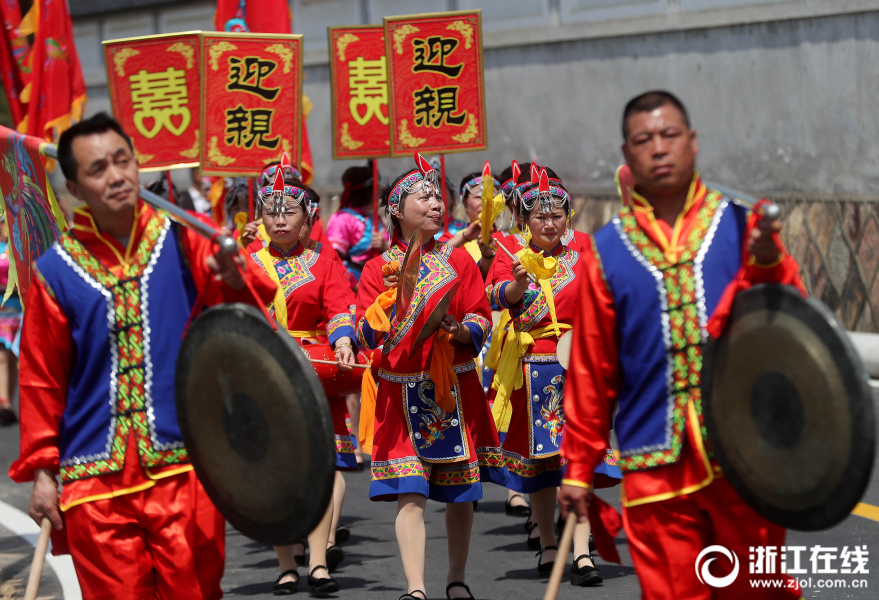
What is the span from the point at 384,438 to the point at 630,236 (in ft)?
7.29

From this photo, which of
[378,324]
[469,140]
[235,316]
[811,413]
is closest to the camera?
[811,413]

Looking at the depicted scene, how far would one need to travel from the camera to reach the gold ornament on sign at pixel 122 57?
9.00 m

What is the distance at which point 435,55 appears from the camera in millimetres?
8703

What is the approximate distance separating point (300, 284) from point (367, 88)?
3.43m

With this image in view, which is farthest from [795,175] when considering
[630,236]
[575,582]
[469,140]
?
[630,236]

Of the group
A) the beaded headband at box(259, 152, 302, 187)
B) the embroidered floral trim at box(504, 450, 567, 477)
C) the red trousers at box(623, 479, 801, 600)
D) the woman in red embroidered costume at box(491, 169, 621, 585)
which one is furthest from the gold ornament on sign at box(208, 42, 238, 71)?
the red trousers at box(623, 479, 801, 600)

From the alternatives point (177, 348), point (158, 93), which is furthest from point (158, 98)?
point (177, 348)

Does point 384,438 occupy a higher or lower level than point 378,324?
lower

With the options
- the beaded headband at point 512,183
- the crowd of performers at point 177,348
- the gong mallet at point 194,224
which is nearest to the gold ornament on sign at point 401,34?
the beaded headband at point 512,183

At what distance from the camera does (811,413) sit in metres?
3.37

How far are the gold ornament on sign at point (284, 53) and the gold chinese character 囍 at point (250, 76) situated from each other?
3.9 inches

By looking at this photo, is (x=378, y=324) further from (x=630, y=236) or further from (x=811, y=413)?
(x=811, y=413)

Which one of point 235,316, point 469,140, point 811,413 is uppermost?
point 469,140

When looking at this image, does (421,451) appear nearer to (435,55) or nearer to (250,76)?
(435,55)
